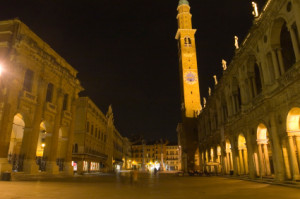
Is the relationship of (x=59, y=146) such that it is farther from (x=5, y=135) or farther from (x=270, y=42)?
(x=270, y=42)

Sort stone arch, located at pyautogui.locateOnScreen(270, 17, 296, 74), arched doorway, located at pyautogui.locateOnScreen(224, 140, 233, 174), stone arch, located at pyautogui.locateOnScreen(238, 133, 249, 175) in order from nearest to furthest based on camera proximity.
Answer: stone arch, located at pyautogui.locateOnScreen(270, 17, 296, 74), stone arch, located at pyautogui.locateOnScreen(238, 133, 249, 175), arched doorway, located at pyautogui.locateOnScreen(224, 140, 233, 174)

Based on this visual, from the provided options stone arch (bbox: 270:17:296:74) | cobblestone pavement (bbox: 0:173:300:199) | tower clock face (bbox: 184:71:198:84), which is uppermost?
tower clock face (bbox: 184:71:198:84)

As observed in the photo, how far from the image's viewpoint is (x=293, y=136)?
1686cm

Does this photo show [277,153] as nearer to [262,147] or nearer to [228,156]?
[262,147]

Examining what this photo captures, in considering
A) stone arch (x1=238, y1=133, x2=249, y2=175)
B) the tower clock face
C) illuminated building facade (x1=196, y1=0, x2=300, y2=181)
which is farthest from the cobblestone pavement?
the tower clock face

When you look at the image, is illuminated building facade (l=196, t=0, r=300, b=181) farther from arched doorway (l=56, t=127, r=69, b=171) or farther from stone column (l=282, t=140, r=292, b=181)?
arched doorway (l=56, t=127, r=69, b=171)

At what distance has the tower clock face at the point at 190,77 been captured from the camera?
59.5 metres

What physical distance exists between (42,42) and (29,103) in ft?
26.0

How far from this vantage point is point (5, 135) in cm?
2080

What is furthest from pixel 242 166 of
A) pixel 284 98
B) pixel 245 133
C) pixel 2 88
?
pixel 2 88

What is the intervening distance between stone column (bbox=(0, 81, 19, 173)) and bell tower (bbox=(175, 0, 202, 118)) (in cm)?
4111

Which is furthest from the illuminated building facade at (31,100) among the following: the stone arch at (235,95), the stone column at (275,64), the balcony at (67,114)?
the stone column at (275,64)

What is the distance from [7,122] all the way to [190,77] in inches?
1805

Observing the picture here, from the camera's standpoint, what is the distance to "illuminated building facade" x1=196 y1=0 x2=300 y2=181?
16328mm
